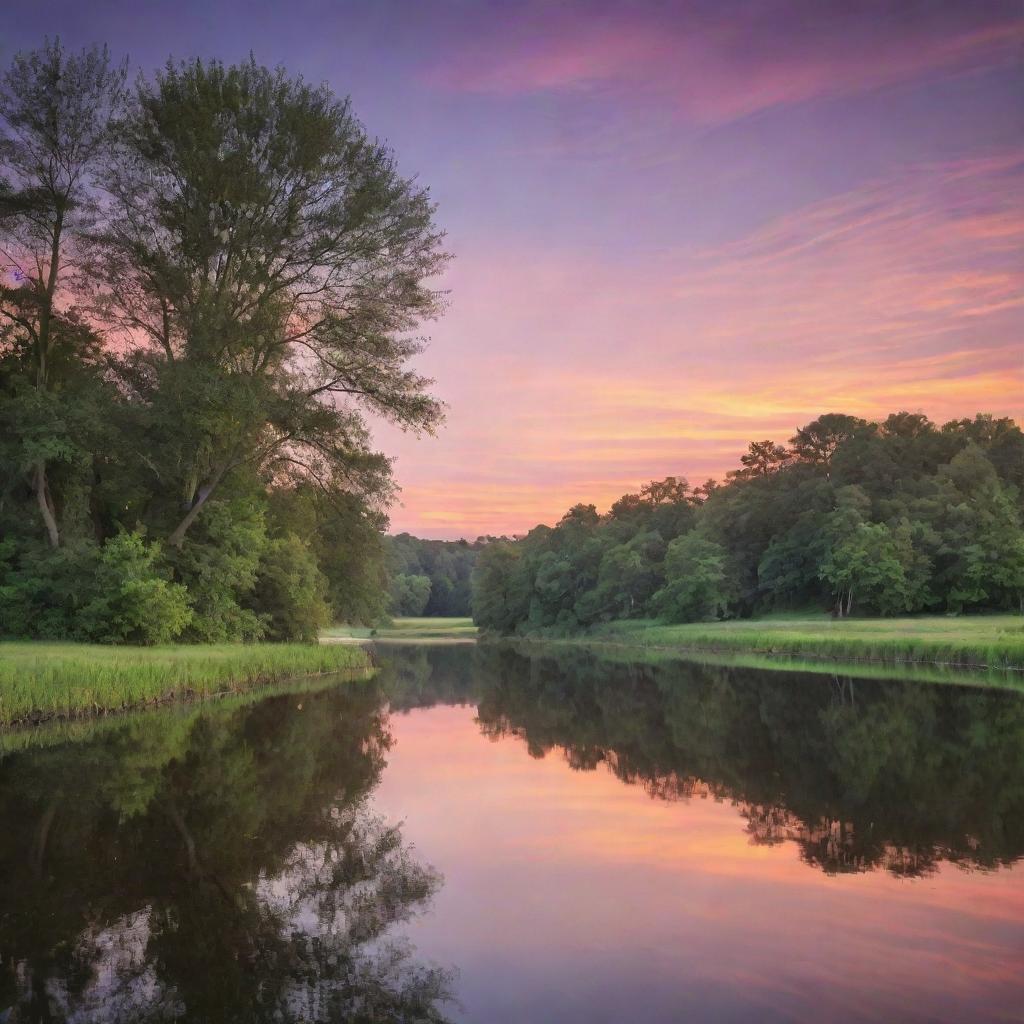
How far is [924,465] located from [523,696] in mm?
77602

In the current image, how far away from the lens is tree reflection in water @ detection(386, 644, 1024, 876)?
9.56 meters

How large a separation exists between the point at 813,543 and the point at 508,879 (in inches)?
3243

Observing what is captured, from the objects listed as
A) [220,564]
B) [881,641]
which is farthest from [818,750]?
[881,641]

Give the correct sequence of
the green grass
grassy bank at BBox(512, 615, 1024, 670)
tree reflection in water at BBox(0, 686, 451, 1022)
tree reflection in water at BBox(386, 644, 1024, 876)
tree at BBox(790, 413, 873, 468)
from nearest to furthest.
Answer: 1. tree reflection in water at BBox(0, 686, 451, 1022)
2. tree reflection in water at BBox(386, 644, 1024, 876)
3. grassy bank at BBox(512, 615, 1024, 670)
4. tree at BBox(790, 413, 873, 468)
5. the green grass

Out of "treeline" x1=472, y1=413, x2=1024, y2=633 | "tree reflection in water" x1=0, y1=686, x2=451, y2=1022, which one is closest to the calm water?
"tree reflection in water" x1=0, y1=686, x2=451, y2=1022

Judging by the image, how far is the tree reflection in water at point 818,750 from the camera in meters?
9.56

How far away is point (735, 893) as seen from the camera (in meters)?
7.67

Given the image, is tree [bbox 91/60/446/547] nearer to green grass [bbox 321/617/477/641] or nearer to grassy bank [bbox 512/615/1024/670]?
grassy bank [bbox 512/615/1024/670]

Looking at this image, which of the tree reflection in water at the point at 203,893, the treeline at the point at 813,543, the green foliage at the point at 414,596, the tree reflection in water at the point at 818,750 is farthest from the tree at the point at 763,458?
the tree reflection in water at the point at 203,893

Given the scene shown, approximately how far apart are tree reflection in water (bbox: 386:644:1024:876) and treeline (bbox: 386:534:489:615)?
12517 centimetres

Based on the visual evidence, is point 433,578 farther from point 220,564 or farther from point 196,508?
point 196,508

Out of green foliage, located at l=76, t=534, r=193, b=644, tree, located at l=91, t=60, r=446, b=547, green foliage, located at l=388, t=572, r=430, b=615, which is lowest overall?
green foliage, located at l=388, t=572, r=430, b=615

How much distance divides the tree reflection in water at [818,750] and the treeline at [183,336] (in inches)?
360

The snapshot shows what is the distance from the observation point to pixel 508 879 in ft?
26.8
